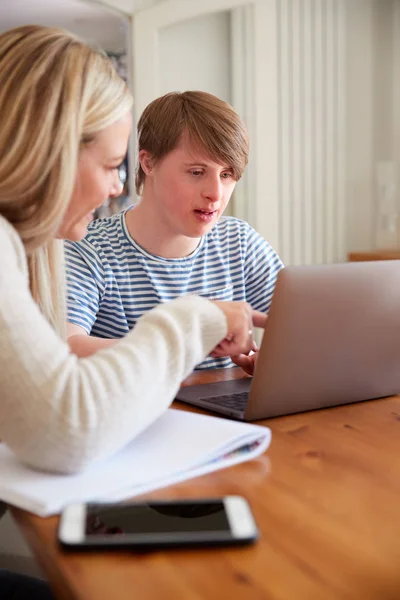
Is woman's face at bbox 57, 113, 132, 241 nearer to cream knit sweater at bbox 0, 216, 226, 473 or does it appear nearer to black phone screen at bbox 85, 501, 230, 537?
cream knit sweater at bbox 0, 216, 226, 473

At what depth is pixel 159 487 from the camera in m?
0.69

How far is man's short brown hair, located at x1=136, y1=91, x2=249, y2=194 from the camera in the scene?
1458mm

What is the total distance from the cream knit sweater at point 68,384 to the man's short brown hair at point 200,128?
2.53 ft

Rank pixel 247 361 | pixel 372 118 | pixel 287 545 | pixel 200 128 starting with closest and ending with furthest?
pixel 287 545, pixel 247 361, pixel 200 128, pixel 372 118

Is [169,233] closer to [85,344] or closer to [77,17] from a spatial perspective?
[85,344]

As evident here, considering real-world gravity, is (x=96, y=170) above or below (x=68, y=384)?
above

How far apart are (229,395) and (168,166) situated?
25.5 inches

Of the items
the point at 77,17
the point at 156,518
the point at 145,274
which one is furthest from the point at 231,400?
the point at 77,17

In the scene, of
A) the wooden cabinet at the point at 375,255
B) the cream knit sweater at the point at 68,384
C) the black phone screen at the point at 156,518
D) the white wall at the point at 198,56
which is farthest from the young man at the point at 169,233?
the white wall at the point at 198,56

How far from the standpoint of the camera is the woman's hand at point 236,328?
86 cm

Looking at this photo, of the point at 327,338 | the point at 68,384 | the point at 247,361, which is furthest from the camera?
the point at 247,361

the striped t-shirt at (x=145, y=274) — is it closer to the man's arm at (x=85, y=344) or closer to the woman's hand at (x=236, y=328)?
the man's arm at (x=85, y=344)

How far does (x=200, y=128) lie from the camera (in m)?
1.47

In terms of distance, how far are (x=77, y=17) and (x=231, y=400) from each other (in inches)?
118
